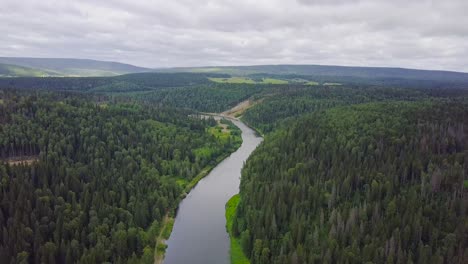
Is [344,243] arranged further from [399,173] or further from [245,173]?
[245,173]

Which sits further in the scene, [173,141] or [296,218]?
[173,141]

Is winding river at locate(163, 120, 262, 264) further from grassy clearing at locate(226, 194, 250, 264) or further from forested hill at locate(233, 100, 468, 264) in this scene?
forested hill at locate(233, 100, 468, 264)

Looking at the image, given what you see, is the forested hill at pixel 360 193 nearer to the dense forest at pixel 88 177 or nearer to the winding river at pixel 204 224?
the winding river at pixel 204 224

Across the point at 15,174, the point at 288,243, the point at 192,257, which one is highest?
the point at 15,174

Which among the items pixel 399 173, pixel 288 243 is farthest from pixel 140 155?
pixel 399 173

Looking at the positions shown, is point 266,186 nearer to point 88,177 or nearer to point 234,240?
point 234,240

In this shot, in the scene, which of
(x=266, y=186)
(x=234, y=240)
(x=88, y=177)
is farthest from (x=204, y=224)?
(x=88, y=177)

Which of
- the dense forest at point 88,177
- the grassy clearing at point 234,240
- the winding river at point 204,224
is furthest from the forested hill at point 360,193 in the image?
the dense forest at point 88,177
